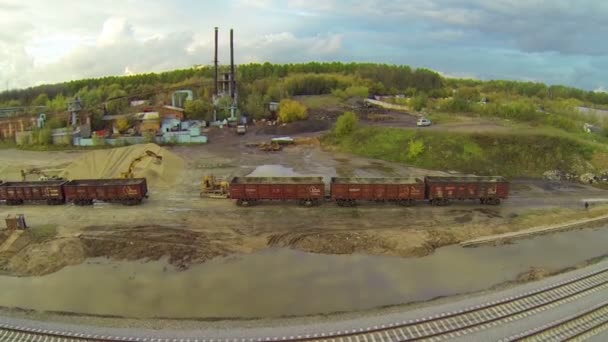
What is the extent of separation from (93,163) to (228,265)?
24855mm

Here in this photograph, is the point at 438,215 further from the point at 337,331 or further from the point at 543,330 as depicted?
the point at 337,331

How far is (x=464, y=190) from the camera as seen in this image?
111 feet

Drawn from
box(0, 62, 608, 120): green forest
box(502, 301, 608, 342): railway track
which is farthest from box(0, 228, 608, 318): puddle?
box(0, 62, 608, 120): green forest

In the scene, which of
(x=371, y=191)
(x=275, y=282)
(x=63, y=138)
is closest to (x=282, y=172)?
(x=371, y=191)

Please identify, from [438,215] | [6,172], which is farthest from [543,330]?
[6,172]

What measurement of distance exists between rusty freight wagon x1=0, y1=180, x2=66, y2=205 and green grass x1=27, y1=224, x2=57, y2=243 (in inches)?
198

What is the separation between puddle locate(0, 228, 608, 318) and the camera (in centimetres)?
2005

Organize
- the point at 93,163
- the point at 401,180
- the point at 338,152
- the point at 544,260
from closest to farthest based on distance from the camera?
the point at 544,260 → the point at 401,180 → the point at 93,163 → the point at 338,152

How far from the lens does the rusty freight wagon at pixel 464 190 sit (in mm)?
33594

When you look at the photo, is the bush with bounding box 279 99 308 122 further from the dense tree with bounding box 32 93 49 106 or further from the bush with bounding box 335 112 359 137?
the dense tree with bounding box 32 93 49 106

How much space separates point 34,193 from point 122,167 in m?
7.97

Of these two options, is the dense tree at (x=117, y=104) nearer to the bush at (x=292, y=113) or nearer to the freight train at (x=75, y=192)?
the bush at (x=292, y=113)

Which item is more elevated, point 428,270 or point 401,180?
point 401,180

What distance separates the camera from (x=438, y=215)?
32188mm
